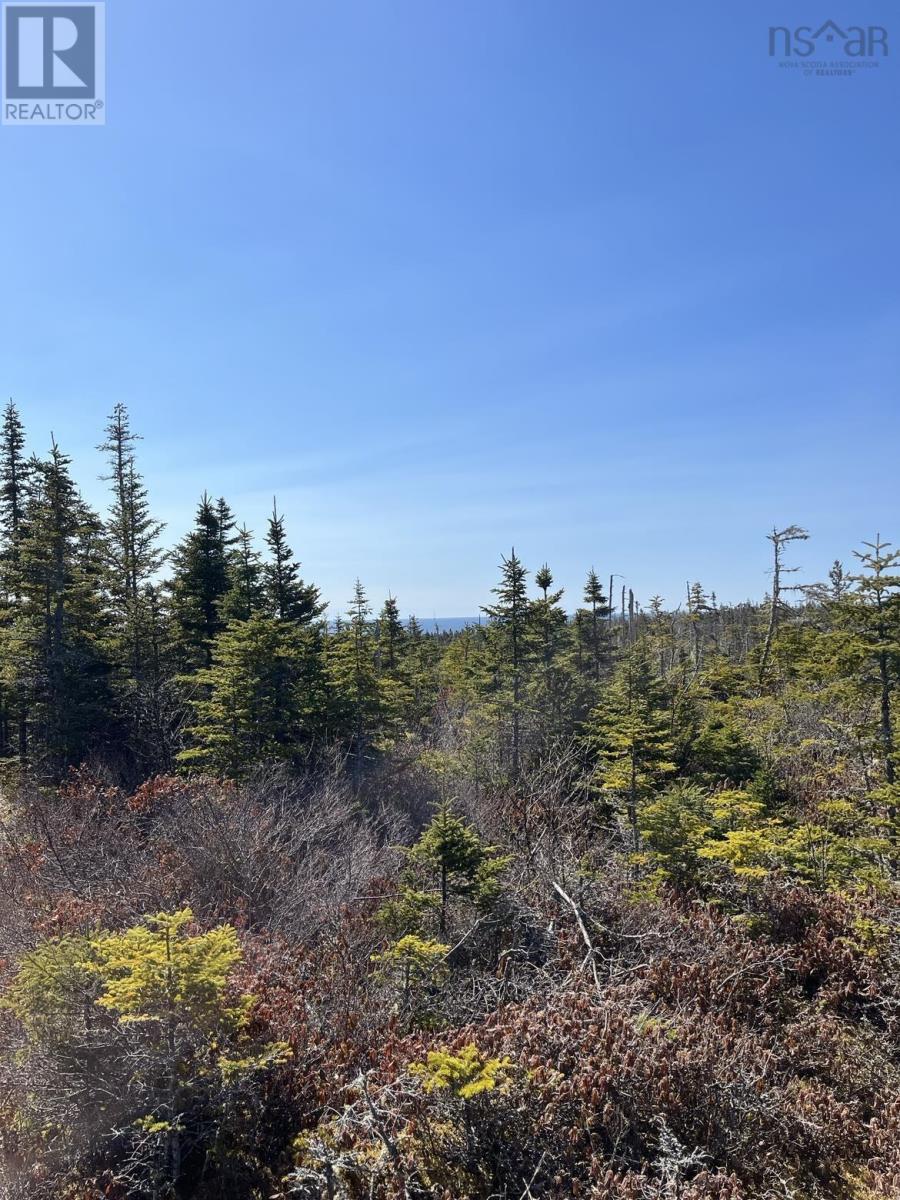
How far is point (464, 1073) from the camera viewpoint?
152 inches

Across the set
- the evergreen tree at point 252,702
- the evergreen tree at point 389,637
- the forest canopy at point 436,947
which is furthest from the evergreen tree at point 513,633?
the evergreen tree at point 389,637

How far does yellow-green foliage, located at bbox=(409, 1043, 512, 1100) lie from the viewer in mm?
3749

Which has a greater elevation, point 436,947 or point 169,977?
point 169,977

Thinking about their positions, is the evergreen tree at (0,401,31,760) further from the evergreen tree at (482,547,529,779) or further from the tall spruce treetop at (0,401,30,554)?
the evergreen tree at (482,547,529,779)

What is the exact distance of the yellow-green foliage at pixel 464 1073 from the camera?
12.3ft

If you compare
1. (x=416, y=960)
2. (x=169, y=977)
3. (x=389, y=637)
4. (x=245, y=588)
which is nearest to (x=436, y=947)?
(x=416, y=960)

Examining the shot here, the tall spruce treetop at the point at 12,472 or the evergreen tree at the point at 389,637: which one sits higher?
the tall spruce treetop at the point at 12,472

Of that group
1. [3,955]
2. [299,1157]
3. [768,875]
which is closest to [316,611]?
[3,955]

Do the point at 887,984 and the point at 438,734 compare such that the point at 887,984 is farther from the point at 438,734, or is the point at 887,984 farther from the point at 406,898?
the point at 438,734

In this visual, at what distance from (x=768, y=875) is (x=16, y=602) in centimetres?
2129

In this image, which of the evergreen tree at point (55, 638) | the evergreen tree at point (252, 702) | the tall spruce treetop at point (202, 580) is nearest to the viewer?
the evergreen tree at point (252, 702)

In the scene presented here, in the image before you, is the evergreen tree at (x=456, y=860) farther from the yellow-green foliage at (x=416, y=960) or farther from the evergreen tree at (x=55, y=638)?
the evergreen tree at (x=55, y=638)

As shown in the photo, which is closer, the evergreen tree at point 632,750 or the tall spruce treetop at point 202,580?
the evergreen tree at point 632,750

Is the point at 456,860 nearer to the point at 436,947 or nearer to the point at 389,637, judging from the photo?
the point at 436,947
